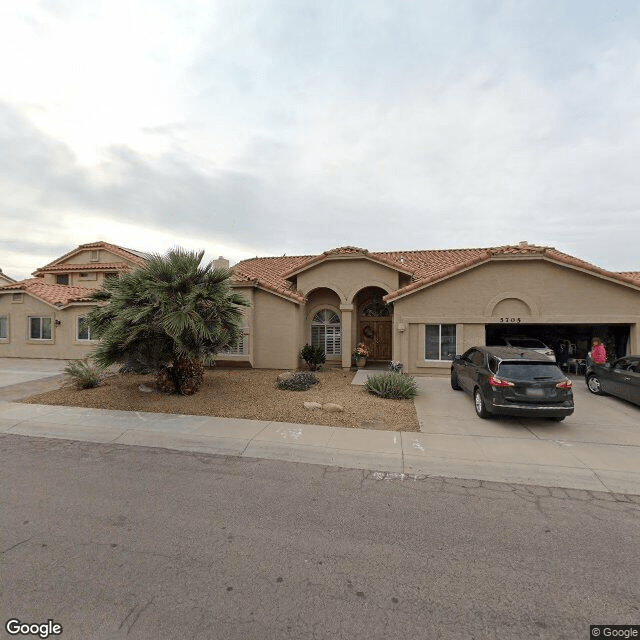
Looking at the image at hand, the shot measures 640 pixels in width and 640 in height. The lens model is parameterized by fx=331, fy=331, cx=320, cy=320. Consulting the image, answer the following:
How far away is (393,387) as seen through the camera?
10.0 m

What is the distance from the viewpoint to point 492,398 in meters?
7.57

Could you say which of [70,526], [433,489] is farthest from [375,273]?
[70,526]

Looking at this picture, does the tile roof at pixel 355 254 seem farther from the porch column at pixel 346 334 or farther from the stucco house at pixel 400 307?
the porch column at pixel 346 334

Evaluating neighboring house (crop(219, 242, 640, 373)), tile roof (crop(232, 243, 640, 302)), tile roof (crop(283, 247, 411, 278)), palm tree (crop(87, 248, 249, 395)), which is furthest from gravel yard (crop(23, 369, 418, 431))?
tile roof (crop(283, 247, 411, 278))

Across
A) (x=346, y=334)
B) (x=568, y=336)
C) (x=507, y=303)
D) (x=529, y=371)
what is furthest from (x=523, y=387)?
(x=568, y=336)

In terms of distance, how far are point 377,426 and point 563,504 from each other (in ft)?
12.0

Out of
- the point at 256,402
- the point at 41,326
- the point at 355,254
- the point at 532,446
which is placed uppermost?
the point at 355,254

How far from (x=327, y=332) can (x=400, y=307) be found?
4.29 m

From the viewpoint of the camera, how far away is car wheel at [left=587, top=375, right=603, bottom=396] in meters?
10.5

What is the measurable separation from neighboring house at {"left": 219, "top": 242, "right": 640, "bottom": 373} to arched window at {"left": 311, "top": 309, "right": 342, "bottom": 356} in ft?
0.17

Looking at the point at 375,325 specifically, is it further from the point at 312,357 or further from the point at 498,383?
the point at 498,383

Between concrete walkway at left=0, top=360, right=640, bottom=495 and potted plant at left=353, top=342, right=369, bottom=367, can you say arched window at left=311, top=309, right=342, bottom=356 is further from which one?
concrete walkway at left=0, top=360, right=640, bottom=495

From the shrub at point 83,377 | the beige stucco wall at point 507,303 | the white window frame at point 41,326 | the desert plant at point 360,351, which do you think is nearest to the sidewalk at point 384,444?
the shrub at point 83,377

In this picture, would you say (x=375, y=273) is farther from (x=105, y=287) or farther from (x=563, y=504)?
(x=563, y=504)
